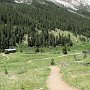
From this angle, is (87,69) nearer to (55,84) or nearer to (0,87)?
(55,84)

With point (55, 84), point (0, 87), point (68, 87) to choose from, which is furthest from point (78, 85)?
point (0, 87)

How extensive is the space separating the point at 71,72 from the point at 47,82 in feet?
25.6

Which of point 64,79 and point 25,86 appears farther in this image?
point 64,79

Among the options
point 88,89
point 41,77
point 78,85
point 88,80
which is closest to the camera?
point 88,89

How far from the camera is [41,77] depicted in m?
49.5

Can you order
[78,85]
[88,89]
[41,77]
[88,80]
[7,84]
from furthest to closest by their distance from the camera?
[41,77] < [7,84] < [88,80] < [78,85] < [88,89]

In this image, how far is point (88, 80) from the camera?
42031 millimetres

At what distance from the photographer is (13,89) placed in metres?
40.5

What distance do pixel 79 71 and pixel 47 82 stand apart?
8469 millimetres

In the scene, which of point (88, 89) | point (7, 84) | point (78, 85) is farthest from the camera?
point (7, 84)

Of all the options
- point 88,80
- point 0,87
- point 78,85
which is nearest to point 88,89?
point 78,85

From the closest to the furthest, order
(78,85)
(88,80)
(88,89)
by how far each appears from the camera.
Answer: (88,89) → (78,85) → (88,80)

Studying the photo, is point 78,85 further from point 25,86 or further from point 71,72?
point 71,72

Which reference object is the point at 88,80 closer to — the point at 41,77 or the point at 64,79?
the point at 64,79
